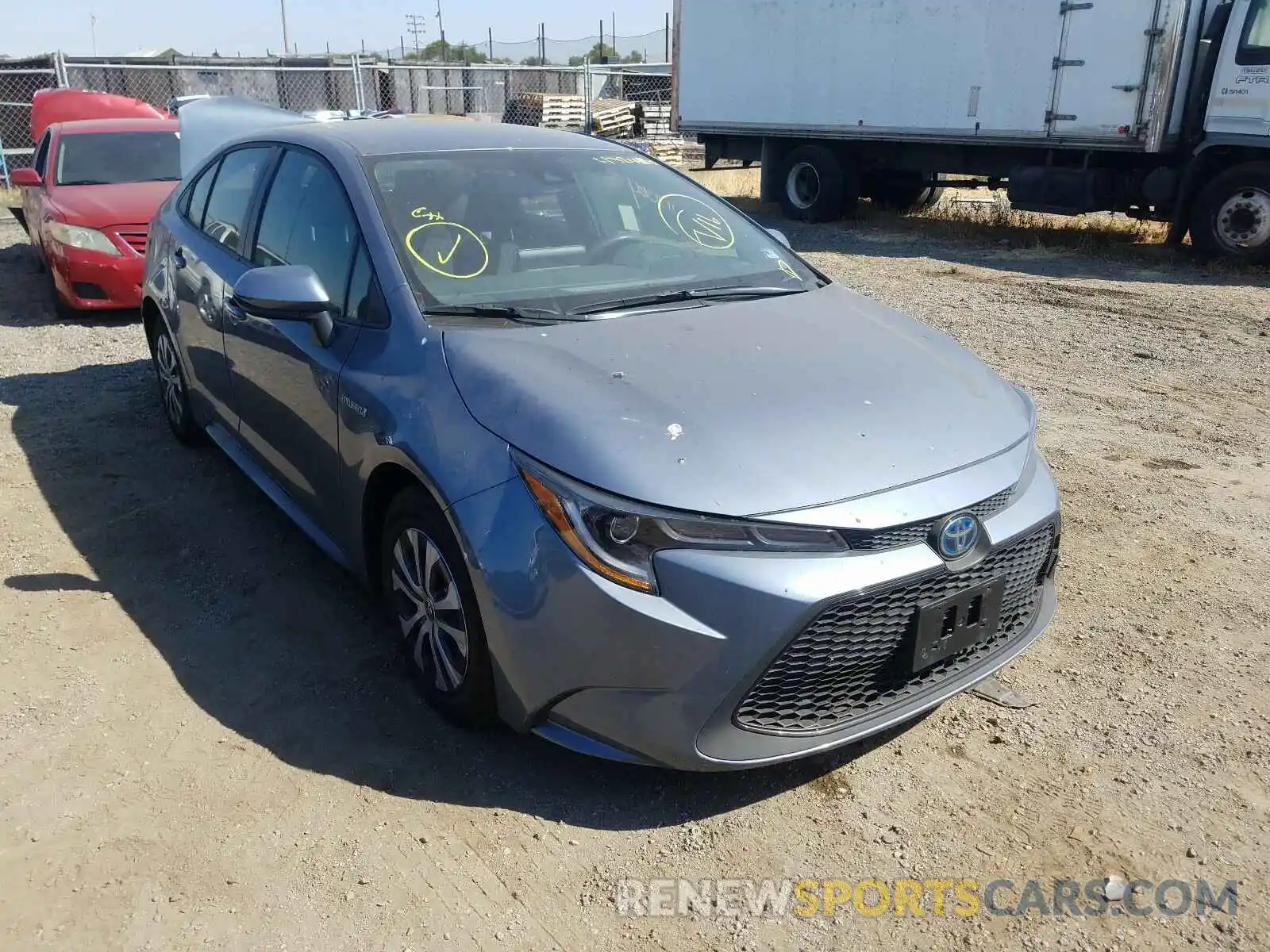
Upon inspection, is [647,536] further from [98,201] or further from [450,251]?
[98,201]

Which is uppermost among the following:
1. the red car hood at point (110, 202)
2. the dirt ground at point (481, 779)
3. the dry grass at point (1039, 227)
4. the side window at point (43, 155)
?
the side window at point (43, 155)

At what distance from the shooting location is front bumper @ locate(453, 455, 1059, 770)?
7.90 ft

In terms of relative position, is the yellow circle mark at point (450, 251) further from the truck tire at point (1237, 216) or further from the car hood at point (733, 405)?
the truck tire at point (1237, 216)

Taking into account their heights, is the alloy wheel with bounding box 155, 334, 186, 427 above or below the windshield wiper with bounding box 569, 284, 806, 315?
below

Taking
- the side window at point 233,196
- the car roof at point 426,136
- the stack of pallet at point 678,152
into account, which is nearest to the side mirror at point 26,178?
the side window at point 233,196

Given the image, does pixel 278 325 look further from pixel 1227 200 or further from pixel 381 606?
pixel 1227 200

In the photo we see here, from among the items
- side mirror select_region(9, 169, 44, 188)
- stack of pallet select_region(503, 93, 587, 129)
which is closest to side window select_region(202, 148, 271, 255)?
side mirror select_region(9, 169, 44, 188)

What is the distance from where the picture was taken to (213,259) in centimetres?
443

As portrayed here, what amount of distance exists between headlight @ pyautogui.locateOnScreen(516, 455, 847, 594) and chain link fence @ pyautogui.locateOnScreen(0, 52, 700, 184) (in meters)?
13.9

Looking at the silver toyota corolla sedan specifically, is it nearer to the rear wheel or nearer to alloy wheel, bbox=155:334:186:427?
alloy wheel, bbox=155:334:186:427

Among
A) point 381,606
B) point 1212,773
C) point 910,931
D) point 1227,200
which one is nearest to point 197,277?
point 381,606

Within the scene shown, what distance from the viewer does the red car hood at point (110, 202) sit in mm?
7809

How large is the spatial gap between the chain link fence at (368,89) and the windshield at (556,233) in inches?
478

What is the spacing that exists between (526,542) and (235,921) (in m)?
1.09
